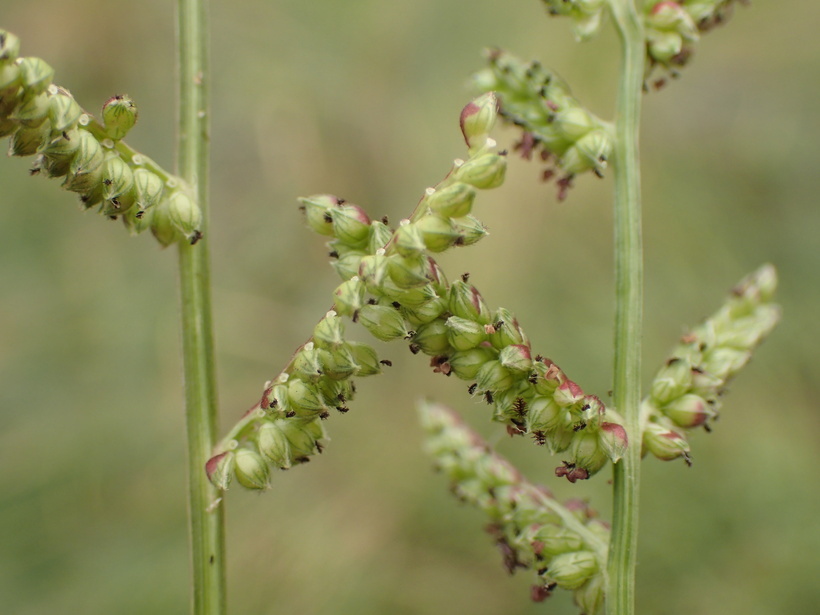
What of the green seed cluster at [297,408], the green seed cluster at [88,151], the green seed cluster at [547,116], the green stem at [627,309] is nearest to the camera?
the green seed cluster at [88,151]

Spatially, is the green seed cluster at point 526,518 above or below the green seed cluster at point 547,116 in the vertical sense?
below

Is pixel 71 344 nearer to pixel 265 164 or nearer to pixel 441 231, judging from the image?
pixel 265 164

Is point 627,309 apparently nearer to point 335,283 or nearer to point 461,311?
point 461,311

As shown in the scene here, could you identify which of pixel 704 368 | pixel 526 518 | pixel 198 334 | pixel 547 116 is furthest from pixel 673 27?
pixel 198 334

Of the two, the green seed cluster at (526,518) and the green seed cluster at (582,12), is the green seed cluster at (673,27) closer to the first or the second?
the green seed cluster at (582,12)

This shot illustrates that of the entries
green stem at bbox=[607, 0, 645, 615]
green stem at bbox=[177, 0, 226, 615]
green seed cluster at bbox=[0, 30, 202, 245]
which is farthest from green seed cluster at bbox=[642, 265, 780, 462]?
green seed cluster at bbox=[0, 30, 202, 245]

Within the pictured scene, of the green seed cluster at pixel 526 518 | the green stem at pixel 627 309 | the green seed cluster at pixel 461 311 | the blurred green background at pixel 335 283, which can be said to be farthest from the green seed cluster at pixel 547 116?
the blurred green background at pixel 335 283
